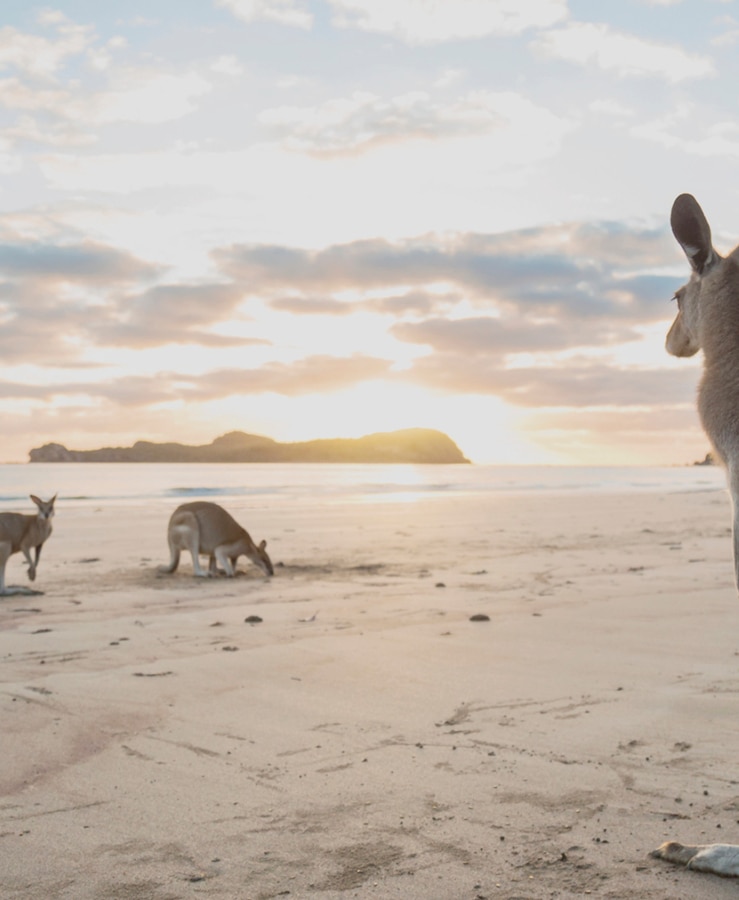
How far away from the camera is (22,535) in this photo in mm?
9320

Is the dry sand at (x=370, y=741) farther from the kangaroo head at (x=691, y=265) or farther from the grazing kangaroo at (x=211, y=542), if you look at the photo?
the grazing kangaroo at (x=211, y=542)

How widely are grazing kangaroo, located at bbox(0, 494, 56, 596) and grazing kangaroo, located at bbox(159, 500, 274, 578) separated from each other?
4.97 ft

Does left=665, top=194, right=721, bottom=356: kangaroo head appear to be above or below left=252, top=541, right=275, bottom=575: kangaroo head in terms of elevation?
above

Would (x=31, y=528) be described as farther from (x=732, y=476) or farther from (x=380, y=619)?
(x=732, y=476)

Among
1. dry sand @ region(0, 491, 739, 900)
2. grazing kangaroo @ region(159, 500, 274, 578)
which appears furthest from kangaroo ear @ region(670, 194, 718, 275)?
grazing kangaroo @ region(159, 500, 274, 578)

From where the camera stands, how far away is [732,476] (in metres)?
2.80

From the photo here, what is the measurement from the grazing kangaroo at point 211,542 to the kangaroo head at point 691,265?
7485 millimetres

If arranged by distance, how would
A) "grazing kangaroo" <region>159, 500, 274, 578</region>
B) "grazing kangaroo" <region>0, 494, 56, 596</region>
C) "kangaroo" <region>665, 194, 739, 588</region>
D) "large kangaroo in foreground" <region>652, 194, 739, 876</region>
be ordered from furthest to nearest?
1. "grazing kangaroo" <region>159, 500, 274, 578</region>
2. "grazing kangaroo" <region>0, 494, 56, 596</region>
3. "kangaroo" <region>665, 194, 739, 588</region>
4. "large kangaroo in foreground" <region>652, 194, 739, 876</region>

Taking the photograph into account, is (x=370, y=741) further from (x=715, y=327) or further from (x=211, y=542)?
(x=211, y=542)

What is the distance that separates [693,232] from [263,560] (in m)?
8.02

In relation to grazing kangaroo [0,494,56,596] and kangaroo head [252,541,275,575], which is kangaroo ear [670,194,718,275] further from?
kangaroo head [252,541,275,575]

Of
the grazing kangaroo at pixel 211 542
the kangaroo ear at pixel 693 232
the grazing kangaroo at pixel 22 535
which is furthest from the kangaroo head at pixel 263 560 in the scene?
the kangaroo ear at pixel 693 232

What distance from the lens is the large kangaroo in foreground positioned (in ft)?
8.84

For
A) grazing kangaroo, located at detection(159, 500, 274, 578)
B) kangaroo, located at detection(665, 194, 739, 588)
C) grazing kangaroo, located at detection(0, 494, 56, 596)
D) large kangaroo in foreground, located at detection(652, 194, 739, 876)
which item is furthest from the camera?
grazing kangaroo, located at detection(159, 500, 274, 578)
